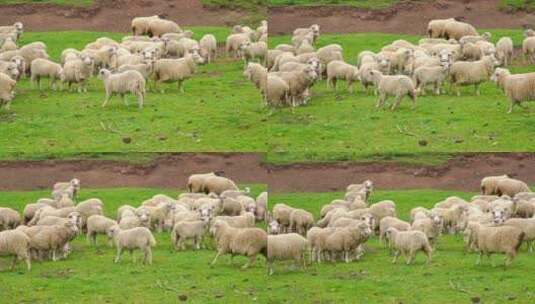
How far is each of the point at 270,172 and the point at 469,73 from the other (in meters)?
2.58

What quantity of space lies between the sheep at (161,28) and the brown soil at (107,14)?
0.38 meters

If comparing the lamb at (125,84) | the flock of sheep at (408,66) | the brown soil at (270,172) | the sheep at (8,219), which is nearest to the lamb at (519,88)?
the flock of sheep at (408,66)

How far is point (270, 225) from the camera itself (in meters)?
19.3

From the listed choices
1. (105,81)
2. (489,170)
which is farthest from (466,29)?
(105,81)

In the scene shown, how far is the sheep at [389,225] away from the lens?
63.3ft

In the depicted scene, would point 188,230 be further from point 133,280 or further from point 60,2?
point 60,2

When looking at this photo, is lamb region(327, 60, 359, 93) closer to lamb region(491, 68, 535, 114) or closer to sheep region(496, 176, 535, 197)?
lamb region(491, 68, 535, 114)

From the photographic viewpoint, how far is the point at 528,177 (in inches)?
843

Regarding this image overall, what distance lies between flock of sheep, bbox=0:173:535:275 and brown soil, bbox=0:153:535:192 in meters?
0.23

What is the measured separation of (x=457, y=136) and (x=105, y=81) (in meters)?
4.01

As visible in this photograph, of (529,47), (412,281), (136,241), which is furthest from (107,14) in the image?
(412,281)

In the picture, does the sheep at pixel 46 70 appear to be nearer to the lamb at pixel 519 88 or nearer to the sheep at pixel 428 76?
the sheep at pixel 428 76

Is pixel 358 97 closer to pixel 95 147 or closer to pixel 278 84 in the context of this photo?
pixel 278 84

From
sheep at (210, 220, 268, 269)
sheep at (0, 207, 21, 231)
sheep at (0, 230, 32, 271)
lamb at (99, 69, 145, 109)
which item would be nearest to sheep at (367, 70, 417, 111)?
sheep at (210, 220, 268, 269)
